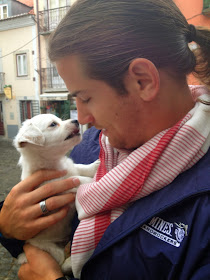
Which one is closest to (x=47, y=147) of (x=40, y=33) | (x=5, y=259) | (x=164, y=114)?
(x=164, y=114)

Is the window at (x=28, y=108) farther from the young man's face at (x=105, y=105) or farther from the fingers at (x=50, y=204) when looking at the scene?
the young man's face at (x=105, y=105)

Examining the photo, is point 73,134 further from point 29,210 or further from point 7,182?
point 7,182

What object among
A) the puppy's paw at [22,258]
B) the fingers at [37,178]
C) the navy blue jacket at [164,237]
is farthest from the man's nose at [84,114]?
the puppy's paw at [22,258]

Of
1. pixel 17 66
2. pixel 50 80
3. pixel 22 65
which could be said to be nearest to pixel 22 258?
pixel 50 80

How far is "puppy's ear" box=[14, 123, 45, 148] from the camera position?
162 centimetres

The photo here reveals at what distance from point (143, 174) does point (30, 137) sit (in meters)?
1.02

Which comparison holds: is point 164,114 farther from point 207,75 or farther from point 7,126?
point 7,126

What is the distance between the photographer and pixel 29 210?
1.27m

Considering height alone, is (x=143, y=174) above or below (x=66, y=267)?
above

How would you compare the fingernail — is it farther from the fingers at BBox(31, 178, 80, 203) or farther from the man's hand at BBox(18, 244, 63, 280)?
the man's hand at BBox(18, 244, 63, 280)

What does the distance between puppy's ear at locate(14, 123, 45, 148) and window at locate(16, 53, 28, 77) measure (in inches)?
478

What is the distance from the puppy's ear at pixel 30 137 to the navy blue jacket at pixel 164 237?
992mm

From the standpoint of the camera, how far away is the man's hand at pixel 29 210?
4.18 ft

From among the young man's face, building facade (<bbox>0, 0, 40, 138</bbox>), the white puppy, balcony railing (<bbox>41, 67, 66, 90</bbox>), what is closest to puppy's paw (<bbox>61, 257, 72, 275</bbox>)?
the white puppy
